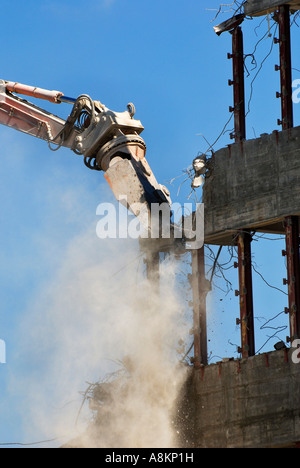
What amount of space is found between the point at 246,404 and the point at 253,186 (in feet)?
21.9

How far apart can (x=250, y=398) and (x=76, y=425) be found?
6.40 metres

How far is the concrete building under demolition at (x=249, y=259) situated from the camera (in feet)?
158

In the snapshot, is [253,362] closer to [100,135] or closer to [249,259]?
[249,259]

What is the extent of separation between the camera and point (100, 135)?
5366 centimetres

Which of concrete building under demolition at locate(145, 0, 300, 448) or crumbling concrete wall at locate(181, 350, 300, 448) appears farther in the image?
concrete building under demolition at locate(145, 0, 300, 448)

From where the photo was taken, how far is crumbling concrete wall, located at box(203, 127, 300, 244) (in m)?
49.0

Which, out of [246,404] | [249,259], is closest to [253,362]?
[246,404]

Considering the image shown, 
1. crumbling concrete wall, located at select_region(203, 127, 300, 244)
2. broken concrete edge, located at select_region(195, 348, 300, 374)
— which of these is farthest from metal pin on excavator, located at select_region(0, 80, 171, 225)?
broken concrete edge, located at select_region(195, 348, 300, 374)

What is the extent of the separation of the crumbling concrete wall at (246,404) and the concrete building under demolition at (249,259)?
29mm

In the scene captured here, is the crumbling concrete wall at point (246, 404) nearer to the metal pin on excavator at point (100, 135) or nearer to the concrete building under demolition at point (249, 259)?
the concrete building under demolition at point (249, 259)

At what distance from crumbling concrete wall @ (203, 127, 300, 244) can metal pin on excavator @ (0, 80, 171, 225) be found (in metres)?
2.23

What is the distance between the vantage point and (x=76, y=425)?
5203cm

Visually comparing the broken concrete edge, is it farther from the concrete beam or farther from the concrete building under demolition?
the concrete beam
